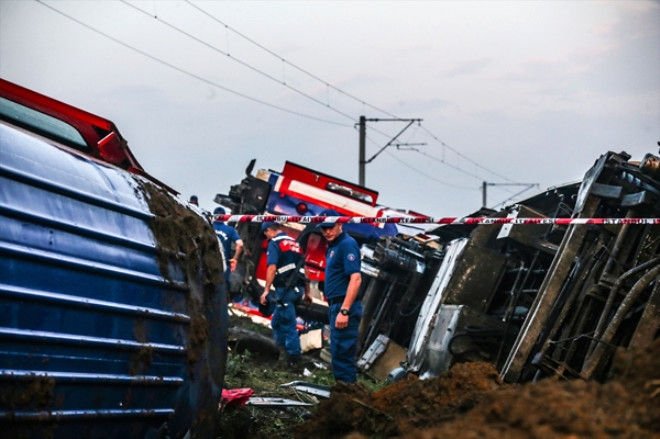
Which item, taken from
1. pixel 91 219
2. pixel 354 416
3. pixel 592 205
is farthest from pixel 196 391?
pixel 592 205

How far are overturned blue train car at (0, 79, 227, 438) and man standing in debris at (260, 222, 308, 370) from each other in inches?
213

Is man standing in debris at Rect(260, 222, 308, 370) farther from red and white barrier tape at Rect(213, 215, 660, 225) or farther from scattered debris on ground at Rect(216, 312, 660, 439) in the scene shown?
scattered debris on ground at Rect(216, 312, 660, 439)

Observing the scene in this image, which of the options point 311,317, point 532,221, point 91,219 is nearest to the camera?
point 91,219

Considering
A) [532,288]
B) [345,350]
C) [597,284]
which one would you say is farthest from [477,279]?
[597,284]

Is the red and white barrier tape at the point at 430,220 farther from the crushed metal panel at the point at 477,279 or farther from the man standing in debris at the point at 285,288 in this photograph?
the man standing in debris at the point at 285,288

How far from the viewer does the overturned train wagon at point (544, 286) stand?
17.5 ft

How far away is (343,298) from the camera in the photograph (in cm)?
754

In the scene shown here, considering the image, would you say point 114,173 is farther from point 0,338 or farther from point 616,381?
point 616,381

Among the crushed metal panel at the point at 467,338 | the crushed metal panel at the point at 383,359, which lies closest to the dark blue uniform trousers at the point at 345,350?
the crushed metal panel at the point at 467,338

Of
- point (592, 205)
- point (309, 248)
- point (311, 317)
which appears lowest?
point (311, 317)

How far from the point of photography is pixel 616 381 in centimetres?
242

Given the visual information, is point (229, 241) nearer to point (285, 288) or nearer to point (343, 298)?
point (285, 288)

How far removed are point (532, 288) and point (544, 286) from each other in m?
1.48

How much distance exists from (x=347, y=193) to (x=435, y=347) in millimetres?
6608
